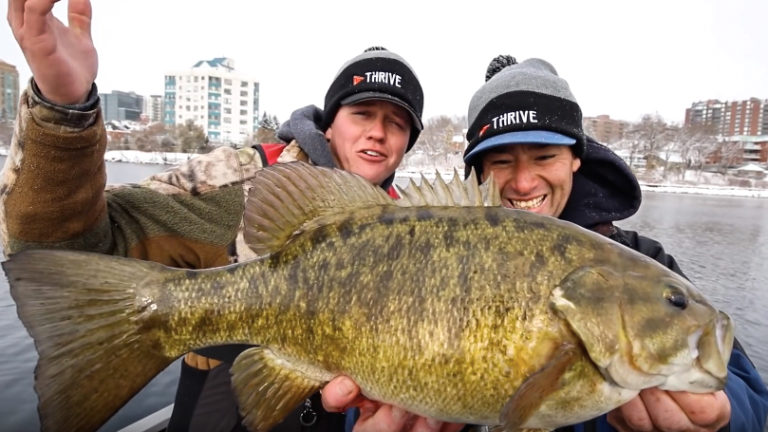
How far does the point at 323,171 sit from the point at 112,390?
115 centimetres

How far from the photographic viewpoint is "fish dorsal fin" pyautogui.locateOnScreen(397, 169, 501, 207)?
1935 mm

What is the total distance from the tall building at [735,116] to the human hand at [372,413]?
143 metres

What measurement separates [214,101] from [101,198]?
109 m

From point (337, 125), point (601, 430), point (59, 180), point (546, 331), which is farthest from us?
point (337, 125)

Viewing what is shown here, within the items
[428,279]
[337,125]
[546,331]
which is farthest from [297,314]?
[337,125]

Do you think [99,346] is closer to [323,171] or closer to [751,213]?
[323,171]

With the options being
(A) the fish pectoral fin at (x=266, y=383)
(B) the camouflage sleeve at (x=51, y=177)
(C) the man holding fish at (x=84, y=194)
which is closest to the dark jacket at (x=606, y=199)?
(C) the man holding fish at (x=84, y=194)

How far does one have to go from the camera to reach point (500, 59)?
384 centimetres

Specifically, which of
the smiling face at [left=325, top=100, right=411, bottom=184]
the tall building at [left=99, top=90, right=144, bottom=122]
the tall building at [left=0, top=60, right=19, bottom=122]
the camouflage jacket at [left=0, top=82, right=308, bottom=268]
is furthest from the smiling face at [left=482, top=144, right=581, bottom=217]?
the tall building at [left=99, top=90, right=144, bottom=122]

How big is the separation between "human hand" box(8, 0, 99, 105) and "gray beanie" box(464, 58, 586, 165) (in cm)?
203

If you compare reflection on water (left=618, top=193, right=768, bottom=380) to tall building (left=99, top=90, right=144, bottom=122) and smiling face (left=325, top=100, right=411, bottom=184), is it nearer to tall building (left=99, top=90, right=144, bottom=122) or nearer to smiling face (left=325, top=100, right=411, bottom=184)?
smiling face (left=325, top=100, right=411, bottom=184)

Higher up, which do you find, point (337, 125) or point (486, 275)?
point (337, 125)

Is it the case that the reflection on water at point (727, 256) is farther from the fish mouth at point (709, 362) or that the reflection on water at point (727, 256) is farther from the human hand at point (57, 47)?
the human hand at point (57, 47)

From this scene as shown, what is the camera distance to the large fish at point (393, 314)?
159cm
